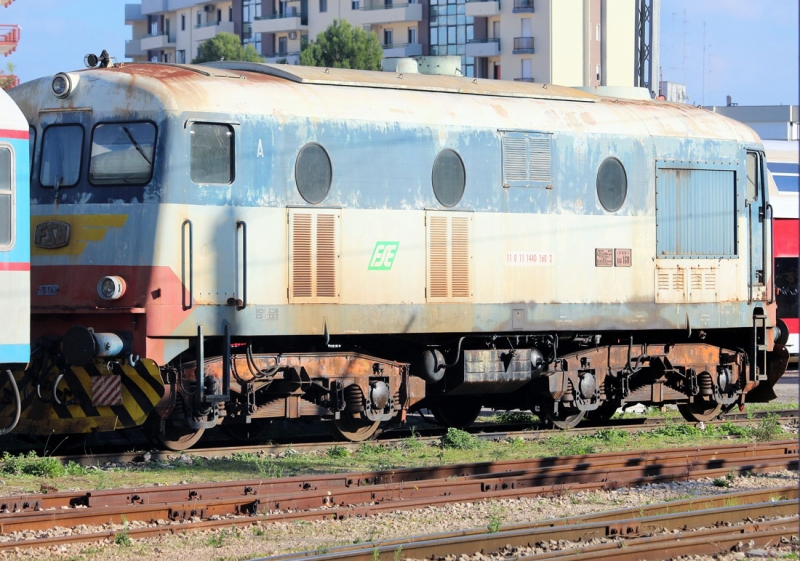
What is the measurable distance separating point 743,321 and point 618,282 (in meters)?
2.29

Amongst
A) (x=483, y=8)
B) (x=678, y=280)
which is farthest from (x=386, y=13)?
(x=678, y=280)

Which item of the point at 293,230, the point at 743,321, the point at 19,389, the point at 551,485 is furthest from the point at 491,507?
the point at 743,321

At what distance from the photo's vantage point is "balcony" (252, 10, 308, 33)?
8844 centimetres

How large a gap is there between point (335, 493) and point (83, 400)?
3.57 m

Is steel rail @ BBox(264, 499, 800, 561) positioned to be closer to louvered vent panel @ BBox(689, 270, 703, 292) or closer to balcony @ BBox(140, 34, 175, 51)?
louvered vent panel @ BBox(689, 270, 703, 292)

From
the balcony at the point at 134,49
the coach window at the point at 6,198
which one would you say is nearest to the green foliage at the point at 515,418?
the coach window at the point at 6,198

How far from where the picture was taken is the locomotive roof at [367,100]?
13.0 meters

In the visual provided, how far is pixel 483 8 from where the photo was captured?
78438 mm

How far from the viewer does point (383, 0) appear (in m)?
84.6

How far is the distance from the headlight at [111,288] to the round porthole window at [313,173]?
7.16 ft

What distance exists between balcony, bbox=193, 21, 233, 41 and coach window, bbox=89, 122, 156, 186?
84.4 meters

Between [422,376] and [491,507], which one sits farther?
[422,376]

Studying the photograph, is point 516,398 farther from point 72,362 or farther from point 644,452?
point 72,362

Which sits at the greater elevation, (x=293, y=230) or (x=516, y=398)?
(x=293, y=230)
